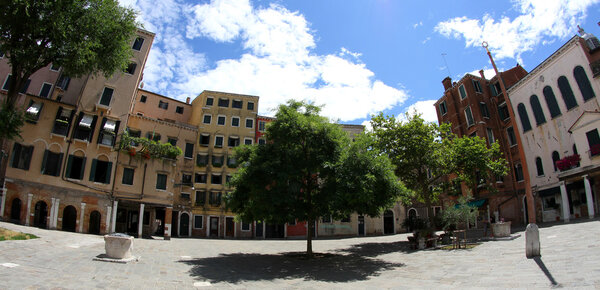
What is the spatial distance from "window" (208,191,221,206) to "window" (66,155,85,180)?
14.5m

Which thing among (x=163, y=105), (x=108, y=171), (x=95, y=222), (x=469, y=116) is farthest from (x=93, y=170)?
(x=469, y=116)

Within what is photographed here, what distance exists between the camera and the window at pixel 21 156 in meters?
23.3

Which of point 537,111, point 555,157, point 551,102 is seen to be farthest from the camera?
point 537,111

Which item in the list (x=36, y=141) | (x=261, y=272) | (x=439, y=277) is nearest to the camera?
(x=439, y=277)

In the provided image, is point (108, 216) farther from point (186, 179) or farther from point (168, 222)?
point (186, 179)

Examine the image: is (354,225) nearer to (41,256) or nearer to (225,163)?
(225,163)

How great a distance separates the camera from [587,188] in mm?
21609

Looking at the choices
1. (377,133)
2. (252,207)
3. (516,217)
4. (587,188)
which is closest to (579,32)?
(587,188)

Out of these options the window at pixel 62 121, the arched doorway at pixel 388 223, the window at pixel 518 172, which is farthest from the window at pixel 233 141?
the window at pixel 518 172

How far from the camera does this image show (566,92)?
2544cm

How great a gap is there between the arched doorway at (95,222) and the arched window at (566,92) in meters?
39.4

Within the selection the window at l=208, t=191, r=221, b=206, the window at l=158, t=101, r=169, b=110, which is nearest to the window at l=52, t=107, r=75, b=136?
the window at l=158, t=101, r=169, b=110

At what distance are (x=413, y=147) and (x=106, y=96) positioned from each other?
87.9 ft

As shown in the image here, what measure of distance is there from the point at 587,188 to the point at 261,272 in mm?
22913
